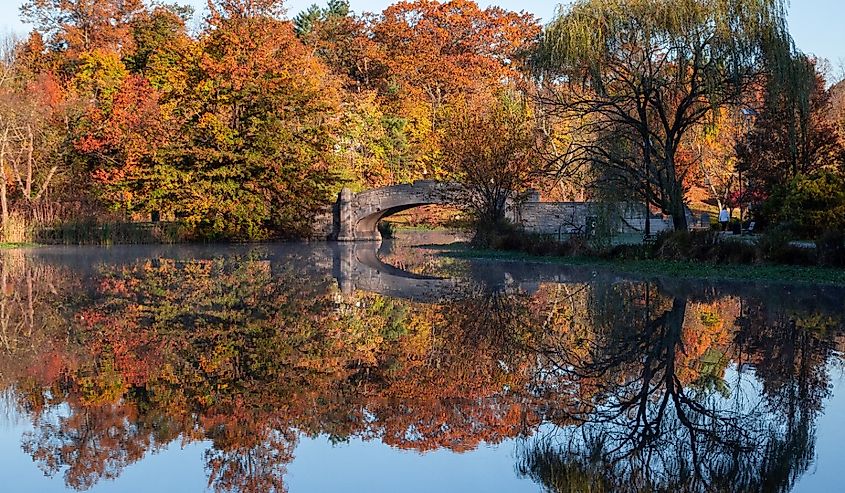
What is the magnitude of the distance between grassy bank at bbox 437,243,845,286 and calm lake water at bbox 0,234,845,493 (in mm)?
2597

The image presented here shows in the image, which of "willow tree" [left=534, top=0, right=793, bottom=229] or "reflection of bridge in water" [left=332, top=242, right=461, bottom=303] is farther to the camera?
"willow tree" [left=534, top=0, right=793, bottom=229]

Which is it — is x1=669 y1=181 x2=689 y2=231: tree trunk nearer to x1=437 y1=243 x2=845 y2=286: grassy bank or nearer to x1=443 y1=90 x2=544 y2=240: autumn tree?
x1=437 y1=243 x2=845 y2=286: grassy bank

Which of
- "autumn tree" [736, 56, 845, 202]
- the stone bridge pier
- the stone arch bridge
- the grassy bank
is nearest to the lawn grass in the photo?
the stone arch bridge

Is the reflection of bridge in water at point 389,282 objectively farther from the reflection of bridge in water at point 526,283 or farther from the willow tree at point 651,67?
the willow tree at point 651,67

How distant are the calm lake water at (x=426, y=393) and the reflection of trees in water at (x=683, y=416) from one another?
23 millimetres

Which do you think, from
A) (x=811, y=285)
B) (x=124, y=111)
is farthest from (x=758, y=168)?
(x=124, y=111)

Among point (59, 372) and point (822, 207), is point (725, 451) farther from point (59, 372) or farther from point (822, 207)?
point (822, 207)

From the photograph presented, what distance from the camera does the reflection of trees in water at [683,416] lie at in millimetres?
5320

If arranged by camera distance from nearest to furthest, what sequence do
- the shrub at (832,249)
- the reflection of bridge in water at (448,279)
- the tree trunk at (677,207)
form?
1. the reflection of bridge in water at (448,279)
2. the shrub at (832,249)
3. the tree trunk at (677,207)

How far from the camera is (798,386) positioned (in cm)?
776

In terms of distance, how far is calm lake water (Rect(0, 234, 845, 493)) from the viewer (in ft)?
18.1

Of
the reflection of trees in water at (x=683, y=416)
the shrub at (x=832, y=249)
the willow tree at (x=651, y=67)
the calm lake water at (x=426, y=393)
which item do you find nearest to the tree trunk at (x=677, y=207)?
the willow tree at (x=651, y=67)

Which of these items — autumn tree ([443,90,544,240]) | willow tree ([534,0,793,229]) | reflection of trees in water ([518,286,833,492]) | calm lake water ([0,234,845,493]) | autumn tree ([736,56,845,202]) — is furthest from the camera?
autumn tree ([443,90,544,240])

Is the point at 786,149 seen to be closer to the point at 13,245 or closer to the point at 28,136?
the point at 13,245
